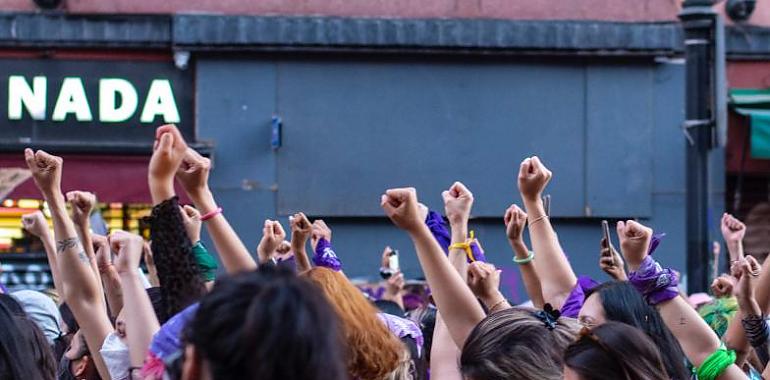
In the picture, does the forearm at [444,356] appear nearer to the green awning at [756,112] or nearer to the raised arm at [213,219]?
the raised arm at [213,219]

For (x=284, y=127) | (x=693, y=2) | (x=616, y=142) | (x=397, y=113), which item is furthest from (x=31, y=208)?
(x=693, y=2)

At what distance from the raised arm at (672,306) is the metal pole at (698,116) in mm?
5454

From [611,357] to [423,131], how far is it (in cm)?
1105

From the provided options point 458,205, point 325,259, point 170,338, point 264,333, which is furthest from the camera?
point 325,259

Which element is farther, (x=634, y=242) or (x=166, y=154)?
(x=634, y=242)

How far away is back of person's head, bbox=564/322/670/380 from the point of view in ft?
12.8

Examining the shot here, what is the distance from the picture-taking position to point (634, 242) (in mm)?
4988

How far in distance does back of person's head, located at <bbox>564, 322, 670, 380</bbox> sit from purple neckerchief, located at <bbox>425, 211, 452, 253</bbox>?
5.72 feet

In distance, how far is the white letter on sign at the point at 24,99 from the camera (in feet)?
47.1

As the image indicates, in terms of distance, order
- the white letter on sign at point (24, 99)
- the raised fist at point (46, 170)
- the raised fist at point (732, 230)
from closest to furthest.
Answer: the raised fist at point (46, 170) < the raised fist at point (732, 230) < the white letter on sign at point (24, 99)

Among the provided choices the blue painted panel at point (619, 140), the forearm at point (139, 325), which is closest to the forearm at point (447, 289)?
the forearm at point (139, 325)

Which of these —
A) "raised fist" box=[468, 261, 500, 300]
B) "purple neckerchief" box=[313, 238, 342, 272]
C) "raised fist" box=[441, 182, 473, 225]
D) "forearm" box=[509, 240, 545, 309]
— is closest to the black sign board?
"forearm" box=[509, 240, 545, 309]

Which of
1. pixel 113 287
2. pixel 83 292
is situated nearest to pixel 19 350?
pixel 83 292

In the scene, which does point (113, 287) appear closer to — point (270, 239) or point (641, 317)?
point (270, 239)
